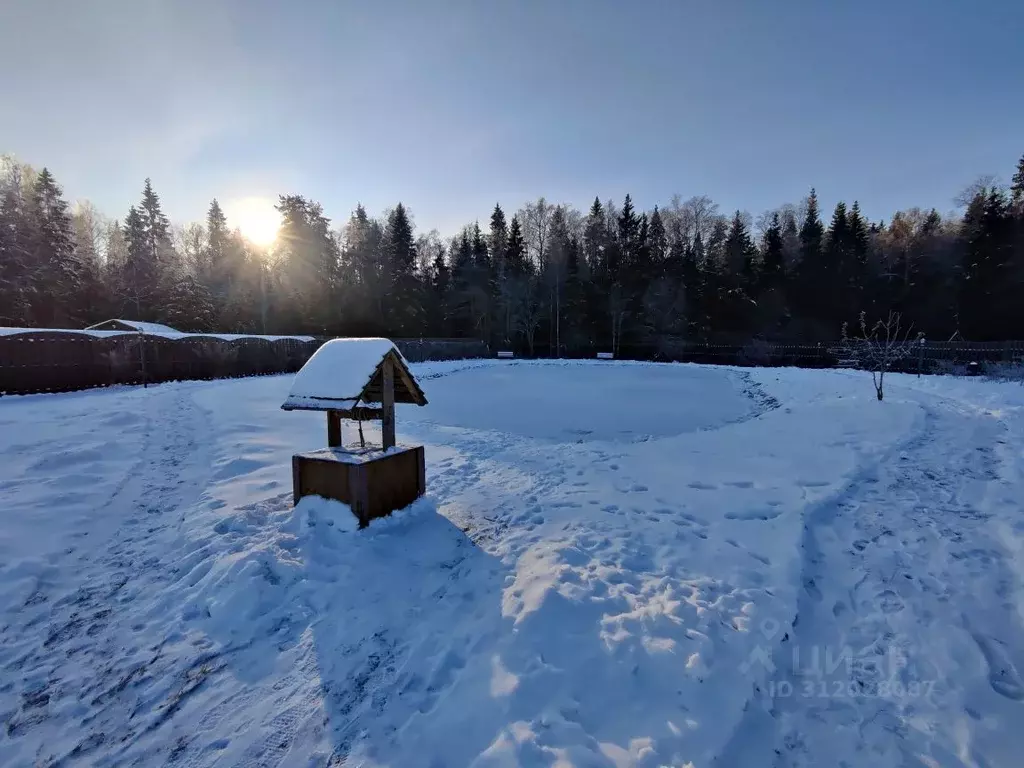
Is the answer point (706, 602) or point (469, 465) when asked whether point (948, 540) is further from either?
point (469, 465)

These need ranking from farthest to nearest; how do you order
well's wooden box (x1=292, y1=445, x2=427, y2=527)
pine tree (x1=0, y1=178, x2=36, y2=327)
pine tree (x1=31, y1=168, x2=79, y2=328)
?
pine tree (x1=31, y1=168, x2=79, y2=328) < pine tree (x1=0, y1=178, x2=36, y2=327) < well's wooden box (x1=292, y1=445, x2=427, y2=527)

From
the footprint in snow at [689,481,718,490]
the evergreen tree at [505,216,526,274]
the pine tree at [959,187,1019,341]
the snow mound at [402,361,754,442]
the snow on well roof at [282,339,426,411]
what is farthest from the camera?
the evergreen tree at [505,216,526,274]

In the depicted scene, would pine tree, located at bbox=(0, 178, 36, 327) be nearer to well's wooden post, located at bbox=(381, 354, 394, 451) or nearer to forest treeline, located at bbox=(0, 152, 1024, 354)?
forest treeline, located at bbox=(0, 152, 1024, 354)

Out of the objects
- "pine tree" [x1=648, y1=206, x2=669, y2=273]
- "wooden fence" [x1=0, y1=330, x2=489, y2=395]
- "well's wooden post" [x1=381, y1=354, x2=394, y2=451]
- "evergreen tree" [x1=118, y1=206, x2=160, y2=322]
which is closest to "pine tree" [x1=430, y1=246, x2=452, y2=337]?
"wooden fence" [x1=0, y1=330, x2=489, y2=395]

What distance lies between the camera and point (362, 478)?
5.07 meters

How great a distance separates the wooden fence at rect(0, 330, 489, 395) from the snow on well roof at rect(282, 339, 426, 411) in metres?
14.9

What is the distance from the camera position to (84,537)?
5020 mm

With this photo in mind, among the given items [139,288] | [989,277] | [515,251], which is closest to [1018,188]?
[989,277]

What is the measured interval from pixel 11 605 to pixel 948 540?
28.4 feet

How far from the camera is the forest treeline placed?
35.1 meters

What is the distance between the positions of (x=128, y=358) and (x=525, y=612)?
20629 millimetres

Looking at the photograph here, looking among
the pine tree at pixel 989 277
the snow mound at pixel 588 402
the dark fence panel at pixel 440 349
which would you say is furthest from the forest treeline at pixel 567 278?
the snow mound at pixel 588 402

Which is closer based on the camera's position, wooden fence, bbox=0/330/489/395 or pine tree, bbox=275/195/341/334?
wooden fence, bbox=0/330/489/395

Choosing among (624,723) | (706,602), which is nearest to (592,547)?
(706,602)
